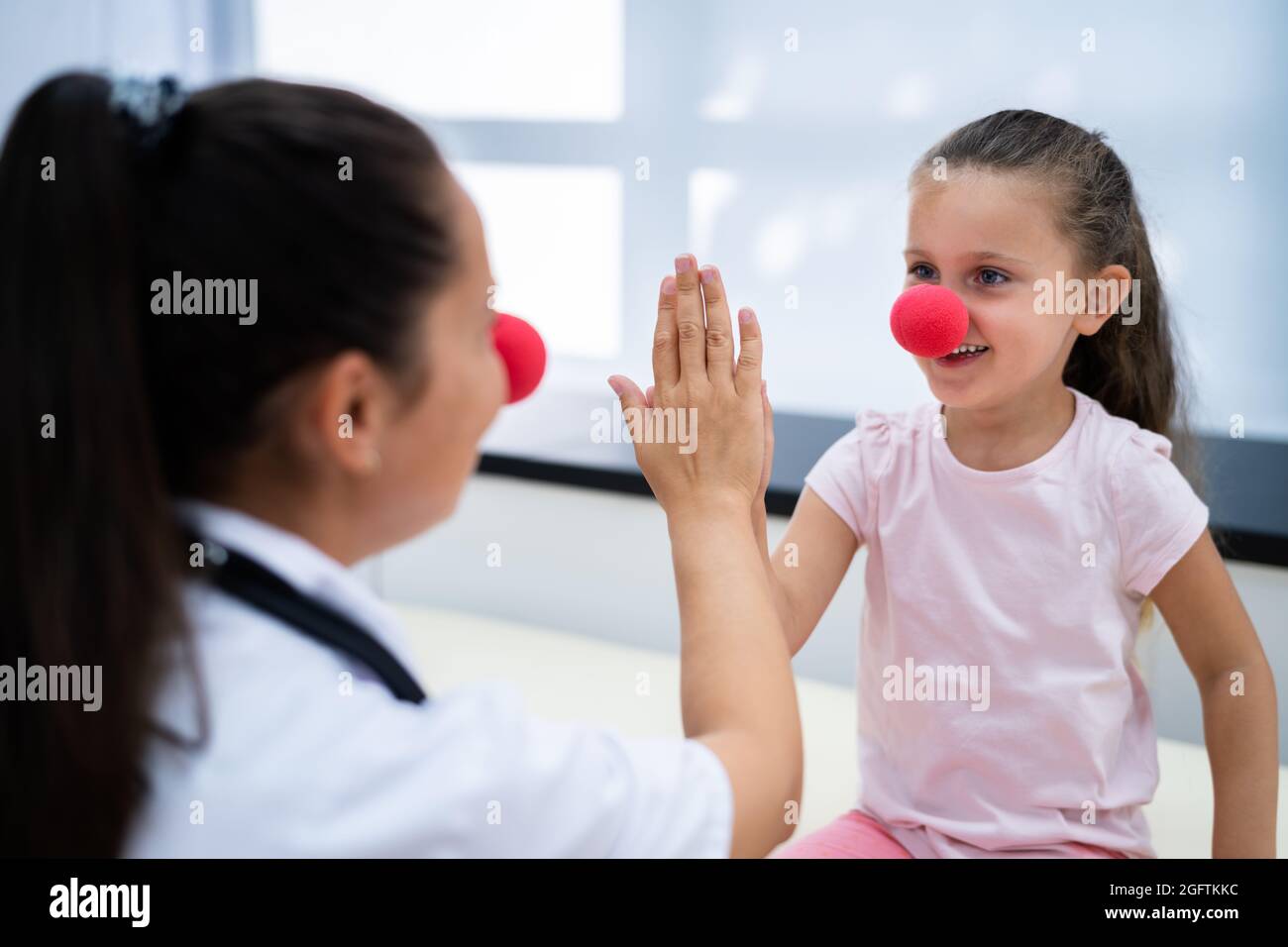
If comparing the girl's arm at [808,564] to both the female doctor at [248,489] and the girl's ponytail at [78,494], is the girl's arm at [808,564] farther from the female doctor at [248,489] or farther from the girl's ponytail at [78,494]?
the girl's ponytail at [78,494]

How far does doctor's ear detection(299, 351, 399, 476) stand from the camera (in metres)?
0.56

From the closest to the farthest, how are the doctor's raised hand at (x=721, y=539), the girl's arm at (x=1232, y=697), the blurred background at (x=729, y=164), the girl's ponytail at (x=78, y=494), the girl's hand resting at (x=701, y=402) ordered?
1. the girl's ponytail at (x=78, y=494)
2. the doctor's raised hand at (x=721, y=539)
3. the girl's hand resting at (x=701, y=402)
4. the girl's arm at (x=1232, y=697)
5. the blurred background at (x=729, y=164)

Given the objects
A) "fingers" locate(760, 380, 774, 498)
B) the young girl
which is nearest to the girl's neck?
the young girl

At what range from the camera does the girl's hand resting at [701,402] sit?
0.80 meters

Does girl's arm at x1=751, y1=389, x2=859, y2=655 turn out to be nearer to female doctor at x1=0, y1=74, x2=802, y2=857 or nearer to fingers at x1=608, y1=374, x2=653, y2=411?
fingers at x1=608, y1=374, x2=653, y2=411

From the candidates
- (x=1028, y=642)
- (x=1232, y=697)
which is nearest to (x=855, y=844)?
(x=1028, y=642)

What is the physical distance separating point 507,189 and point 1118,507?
154 cm

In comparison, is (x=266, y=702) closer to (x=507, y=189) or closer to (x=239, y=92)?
(x=239, y=92)

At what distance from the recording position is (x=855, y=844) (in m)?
1.06

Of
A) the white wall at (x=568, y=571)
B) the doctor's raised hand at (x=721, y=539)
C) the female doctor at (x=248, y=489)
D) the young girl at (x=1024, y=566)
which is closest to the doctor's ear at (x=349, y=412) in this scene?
the female doctor at (x=248, y=489)

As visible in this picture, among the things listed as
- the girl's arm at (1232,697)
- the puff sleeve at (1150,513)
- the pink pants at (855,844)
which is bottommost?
the pink pants at (855,844)

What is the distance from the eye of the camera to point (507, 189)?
7.52 feet

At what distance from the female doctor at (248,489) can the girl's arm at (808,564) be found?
0.45 meters
